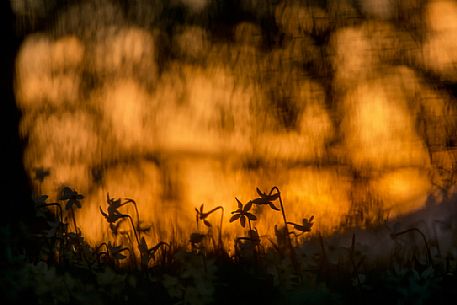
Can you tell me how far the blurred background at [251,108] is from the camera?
2865 mm

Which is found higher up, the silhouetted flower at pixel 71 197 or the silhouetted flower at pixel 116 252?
the silhouetted flower at pixel 71 197

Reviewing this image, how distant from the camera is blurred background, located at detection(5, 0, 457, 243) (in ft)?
9.40

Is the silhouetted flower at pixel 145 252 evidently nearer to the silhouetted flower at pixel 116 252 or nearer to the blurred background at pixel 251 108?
the silhouetted flower at pixel 116 252

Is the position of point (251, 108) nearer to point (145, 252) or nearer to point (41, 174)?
point (145, 252)

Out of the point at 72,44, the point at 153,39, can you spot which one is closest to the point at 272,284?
the point at 153,39

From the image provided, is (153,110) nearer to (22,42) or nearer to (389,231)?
(22,42)

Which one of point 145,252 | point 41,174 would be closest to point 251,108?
point 145,252

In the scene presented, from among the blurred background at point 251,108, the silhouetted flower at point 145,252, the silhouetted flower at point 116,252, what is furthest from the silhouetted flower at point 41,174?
the silhouetted flower at point 145,252

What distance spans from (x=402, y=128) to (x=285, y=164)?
46cm

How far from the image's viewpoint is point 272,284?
249cm

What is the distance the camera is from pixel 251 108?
298 cm

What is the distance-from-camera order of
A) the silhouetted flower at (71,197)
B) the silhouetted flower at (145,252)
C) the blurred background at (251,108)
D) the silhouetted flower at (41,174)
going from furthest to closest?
the silhouetted flower at (41,174) → the blurred background at (251,108) → the silhouetted flower at (71,197) → the silhouetted flower at (145,252)

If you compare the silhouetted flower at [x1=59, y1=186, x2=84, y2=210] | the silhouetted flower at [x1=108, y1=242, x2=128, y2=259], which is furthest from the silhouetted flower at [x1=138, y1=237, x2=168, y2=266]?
the silhouetted flower at [x1=59, y1=186, x2=84, y2=210]

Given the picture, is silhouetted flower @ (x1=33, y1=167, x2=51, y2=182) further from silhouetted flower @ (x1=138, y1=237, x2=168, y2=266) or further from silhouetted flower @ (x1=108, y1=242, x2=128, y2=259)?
silhouetted flower @ (x1=138, y1=237, x2=168, y2=266)
